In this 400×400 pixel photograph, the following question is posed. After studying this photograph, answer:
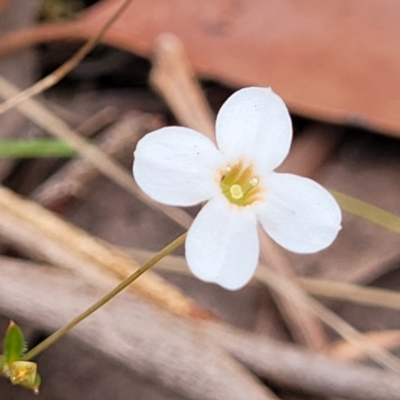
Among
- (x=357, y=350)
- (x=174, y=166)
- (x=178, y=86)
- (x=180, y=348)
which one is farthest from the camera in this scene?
(x=178, y=86)

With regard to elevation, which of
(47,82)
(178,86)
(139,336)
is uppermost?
(178,86)

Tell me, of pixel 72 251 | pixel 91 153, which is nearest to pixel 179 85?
pixel 91 153

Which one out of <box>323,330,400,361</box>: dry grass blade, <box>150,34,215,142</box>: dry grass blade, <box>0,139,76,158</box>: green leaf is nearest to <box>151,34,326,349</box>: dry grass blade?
<box>150,34,215,142</box>: dry grass blade

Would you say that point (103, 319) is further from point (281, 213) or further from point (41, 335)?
point (281, 213)

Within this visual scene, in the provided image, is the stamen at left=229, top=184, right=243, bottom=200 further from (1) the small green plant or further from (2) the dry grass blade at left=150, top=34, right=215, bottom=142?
(2) the dry grass blade at left=150, top=34, right=215, bottom=142

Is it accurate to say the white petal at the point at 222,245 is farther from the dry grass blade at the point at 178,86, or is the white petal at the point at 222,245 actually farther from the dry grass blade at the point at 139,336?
the dry grass blade at the point at 178,86

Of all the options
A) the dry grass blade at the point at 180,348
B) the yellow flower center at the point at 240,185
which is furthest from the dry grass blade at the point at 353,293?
the yellow flower center at the point at 240,185

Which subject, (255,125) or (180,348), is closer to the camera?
(255,125)

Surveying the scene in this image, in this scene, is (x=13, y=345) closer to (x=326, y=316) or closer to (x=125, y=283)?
(x=125, y=283)
